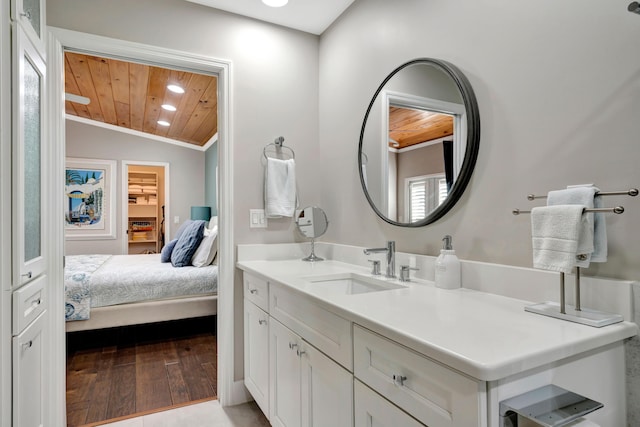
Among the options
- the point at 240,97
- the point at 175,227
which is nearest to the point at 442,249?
the point at 240,97

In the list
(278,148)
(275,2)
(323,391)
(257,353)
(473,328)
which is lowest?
(257,353)

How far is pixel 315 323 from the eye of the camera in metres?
1.31

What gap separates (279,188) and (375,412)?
5.21 feet

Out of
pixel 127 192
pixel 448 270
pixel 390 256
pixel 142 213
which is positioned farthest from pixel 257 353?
pixel 142 213

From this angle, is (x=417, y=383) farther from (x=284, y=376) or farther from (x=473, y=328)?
(x=284, y=376)

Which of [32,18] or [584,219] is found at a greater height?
[32,18]

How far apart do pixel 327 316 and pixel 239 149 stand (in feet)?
4.62

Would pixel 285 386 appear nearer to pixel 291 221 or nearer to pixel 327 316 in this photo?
pixel 327 316

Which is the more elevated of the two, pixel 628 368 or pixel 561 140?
pixel 561 140

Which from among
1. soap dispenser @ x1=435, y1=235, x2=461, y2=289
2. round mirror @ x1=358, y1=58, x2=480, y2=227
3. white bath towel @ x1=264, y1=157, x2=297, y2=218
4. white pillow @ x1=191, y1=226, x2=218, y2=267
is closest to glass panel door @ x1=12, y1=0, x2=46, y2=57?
white bath towel @ x1=264, y1=157, x2=297, y2=218

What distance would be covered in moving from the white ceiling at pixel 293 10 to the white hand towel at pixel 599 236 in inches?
71.4

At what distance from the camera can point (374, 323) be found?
96cm

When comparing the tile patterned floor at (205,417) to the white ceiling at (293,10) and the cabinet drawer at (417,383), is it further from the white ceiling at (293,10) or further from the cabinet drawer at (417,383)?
the white ceiling at (293,10)

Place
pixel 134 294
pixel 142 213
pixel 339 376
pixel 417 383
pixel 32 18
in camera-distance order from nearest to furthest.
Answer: pixel 417 383
pixel 339 376
pixel 32 18
pixel 134 294
pixel 142 213
